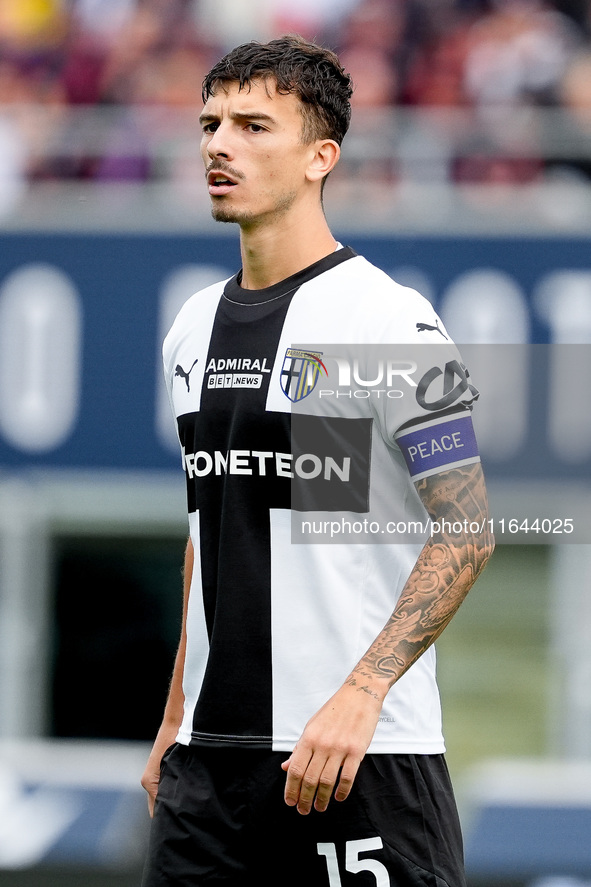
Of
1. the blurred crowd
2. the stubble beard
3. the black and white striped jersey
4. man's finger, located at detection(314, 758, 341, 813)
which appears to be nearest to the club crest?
the black and white striped jersey

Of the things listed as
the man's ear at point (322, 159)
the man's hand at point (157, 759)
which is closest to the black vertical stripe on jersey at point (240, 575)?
the man's hand at point (157, 759)

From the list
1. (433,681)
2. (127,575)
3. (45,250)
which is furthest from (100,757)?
(433,681)

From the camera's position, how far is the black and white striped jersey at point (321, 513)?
8.98ft

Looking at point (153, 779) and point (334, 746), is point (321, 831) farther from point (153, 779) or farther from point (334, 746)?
point (153, 779)

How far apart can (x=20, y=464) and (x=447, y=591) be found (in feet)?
20.0

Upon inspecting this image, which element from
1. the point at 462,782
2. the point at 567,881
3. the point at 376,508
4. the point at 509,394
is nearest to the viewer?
the point at 376,508

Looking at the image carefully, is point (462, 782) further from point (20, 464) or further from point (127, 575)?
point (20, 464)

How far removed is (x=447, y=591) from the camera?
8.49 feet

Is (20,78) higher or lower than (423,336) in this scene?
higher

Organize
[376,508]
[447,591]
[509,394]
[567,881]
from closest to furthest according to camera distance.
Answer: [447,591] < [376,508] < [567,881] < [509,394]

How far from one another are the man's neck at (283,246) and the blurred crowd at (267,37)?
191 inches

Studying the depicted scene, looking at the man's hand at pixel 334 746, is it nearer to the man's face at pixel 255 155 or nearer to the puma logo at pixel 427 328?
the puma logo at pixel 427 328

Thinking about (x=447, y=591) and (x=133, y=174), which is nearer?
(x=447, y=591)

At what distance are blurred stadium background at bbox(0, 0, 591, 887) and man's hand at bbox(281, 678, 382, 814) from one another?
4753 mm
